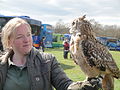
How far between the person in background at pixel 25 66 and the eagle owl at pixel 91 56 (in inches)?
27.3

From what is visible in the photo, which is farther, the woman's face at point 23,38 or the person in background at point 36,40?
the person in background at point 36,40

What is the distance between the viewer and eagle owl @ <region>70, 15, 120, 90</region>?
292 centimetres

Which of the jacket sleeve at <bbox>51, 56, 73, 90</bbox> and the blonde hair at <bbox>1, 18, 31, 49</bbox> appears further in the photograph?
the jacket sleeve at <bbox>51, 56, 73, 90</bbox>

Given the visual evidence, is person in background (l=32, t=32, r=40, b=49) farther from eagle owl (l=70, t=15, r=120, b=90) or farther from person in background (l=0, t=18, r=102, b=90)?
person in background (l=0, t=18, r=102, b=90)

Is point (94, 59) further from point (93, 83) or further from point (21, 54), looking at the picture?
point (21, 54)

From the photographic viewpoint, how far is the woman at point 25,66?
213 centimetres

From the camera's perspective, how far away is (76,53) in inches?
115

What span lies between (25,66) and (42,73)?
0.19 meters

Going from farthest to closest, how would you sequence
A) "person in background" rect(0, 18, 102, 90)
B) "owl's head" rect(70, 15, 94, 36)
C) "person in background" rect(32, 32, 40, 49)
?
"person in background" rect(32, 32, 40, 49)
"owl's head" rect(70, 15, 94, 36)
"person in background" rect(0, 18, 102, 90)

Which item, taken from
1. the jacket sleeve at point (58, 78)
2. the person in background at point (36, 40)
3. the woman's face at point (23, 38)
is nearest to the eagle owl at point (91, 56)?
the jacket sleeve at point (58, 78)

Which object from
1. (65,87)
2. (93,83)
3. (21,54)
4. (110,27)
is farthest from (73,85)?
(110,27)

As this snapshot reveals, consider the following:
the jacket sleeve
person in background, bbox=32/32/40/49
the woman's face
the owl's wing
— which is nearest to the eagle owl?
the owl's wing

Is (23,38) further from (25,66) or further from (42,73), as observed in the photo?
(42,73)

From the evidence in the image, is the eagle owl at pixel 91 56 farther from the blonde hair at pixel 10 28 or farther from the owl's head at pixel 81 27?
the blonde hair at pixel 10 28
